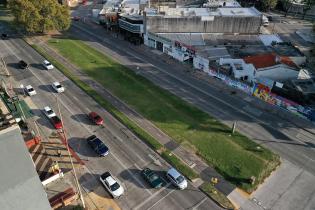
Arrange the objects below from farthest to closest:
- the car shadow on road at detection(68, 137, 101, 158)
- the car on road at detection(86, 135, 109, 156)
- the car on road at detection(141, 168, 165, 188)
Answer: the car shadow on road at detection(68, 137, 101, 158)
the car on road at detection(86, 135, 109, 156)
the car on road at detection(141, 168, 165, 188)

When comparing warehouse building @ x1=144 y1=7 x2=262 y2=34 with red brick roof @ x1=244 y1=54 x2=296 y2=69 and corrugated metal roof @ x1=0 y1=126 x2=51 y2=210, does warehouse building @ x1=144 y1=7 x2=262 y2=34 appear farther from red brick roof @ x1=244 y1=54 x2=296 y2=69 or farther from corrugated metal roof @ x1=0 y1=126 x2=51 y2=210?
corrugated metal roof @ x1=0 y1=126 x2=51 y2=210

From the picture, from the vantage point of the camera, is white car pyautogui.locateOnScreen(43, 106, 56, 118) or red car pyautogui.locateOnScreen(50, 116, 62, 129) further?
white car pyautogui.locateOnScreen(43, 106, 56, 118)

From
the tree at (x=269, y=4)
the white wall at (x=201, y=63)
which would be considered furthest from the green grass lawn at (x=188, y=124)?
the tree at (x=269, y=4)

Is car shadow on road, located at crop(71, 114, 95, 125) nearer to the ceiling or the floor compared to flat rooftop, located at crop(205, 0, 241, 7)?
nearer to the floor

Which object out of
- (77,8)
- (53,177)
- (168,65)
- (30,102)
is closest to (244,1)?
(168,65)

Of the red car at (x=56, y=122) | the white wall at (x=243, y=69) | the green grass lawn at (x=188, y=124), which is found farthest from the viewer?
the white wall at (x=243, y=69)

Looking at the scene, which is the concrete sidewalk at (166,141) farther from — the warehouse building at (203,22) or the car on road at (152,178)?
the warehouse building at (203,22)

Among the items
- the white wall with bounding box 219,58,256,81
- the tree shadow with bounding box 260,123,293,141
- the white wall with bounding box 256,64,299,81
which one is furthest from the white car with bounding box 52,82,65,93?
the white wall with bounding box 256,64,299,81
